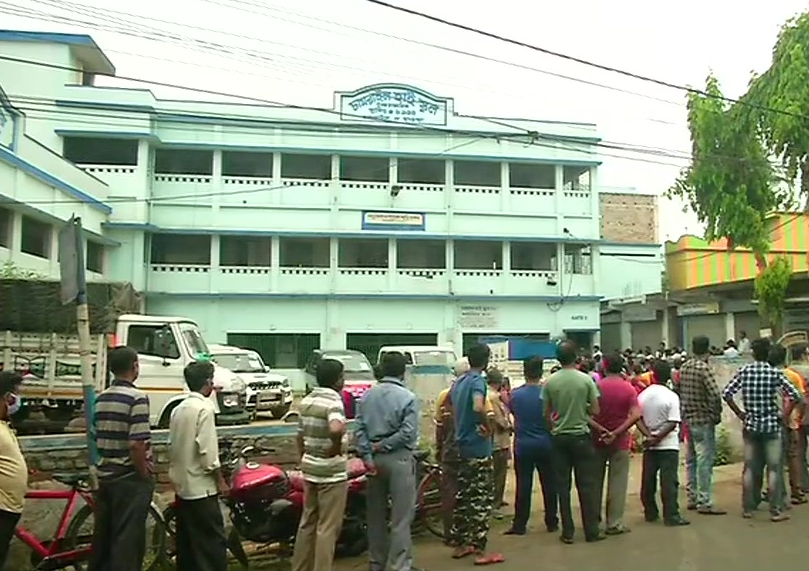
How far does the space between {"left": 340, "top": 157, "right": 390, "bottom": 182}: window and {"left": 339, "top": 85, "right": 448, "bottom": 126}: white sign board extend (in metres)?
1.76

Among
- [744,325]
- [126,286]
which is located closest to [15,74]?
[126,286]

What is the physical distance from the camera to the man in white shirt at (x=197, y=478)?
585 cm

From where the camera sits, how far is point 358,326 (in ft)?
106

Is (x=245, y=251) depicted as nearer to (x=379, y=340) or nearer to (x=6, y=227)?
(x=379, y=340)

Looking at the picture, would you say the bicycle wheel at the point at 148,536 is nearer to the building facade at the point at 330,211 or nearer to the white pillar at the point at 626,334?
the building facade at the point at 330,211

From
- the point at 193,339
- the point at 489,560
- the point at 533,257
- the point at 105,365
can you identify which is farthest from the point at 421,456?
the point at 533,257

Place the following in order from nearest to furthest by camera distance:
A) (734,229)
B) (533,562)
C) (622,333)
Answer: (533,562) → (734,229) → (622,333)

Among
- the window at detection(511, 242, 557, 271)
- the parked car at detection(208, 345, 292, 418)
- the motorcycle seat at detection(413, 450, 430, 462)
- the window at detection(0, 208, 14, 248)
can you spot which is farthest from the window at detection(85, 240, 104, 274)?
the motorcycle seat at detection(413, 450, 430, 462)

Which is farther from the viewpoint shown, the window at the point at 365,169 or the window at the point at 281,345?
the window at the point at 365,169

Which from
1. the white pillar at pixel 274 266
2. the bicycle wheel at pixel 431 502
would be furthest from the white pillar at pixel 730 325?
the bicycle wheel at pixel 431 502

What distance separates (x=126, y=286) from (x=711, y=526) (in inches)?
397

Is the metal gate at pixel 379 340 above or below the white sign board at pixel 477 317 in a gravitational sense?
below

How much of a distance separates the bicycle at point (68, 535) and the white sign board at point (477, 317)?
2702 cm

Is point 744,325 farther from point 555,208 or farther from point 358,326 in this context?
point 358,326
